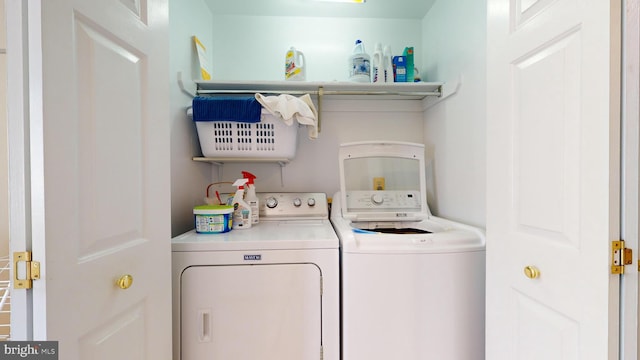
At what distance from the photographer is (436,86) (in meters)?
1.86

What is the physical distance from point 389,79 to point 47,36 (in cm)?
173

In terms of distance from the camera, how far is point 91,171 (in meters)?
0.73

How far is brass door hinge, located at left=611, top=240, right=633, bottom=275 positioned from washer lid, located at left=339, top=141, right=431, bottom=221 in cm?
116

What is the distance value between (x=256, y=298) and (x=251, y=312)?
0.07 m

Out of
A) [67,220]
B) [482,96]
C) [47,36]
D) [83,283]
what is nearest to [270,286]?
[83,283]

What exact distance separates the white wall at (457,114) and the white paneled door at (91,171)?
5.04 feet

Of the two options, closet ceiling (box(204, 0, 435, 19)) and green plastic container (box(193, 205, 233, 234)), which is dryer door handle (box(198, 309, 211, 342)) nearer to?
green plastic container (box(193, 205, 233, 234))

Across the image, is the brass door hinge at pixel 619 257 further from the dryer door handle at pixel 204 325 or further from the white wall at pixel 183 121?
the white wall at pixel 183 121

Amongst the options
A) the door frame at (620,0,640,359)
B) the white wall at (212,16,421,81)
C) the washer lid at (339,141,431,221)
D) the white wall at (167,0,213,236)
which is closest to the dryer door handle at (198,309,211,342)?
the white wall at (167,0,213,236)

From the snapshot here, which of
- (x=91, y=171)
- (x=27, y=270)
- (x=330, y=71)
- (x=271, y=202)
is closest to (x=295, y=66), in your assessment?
(x=330, y=71)

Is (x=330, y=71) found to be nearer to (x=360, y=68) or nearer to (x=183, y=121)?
(x=360, y=68)

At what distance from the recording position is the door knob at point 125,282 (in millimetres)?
820

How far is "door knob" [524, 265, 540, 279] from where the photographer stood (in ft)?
2.80

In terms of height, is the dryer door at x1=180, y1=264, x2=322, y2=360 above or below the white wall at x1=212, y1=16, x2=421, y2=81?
below
